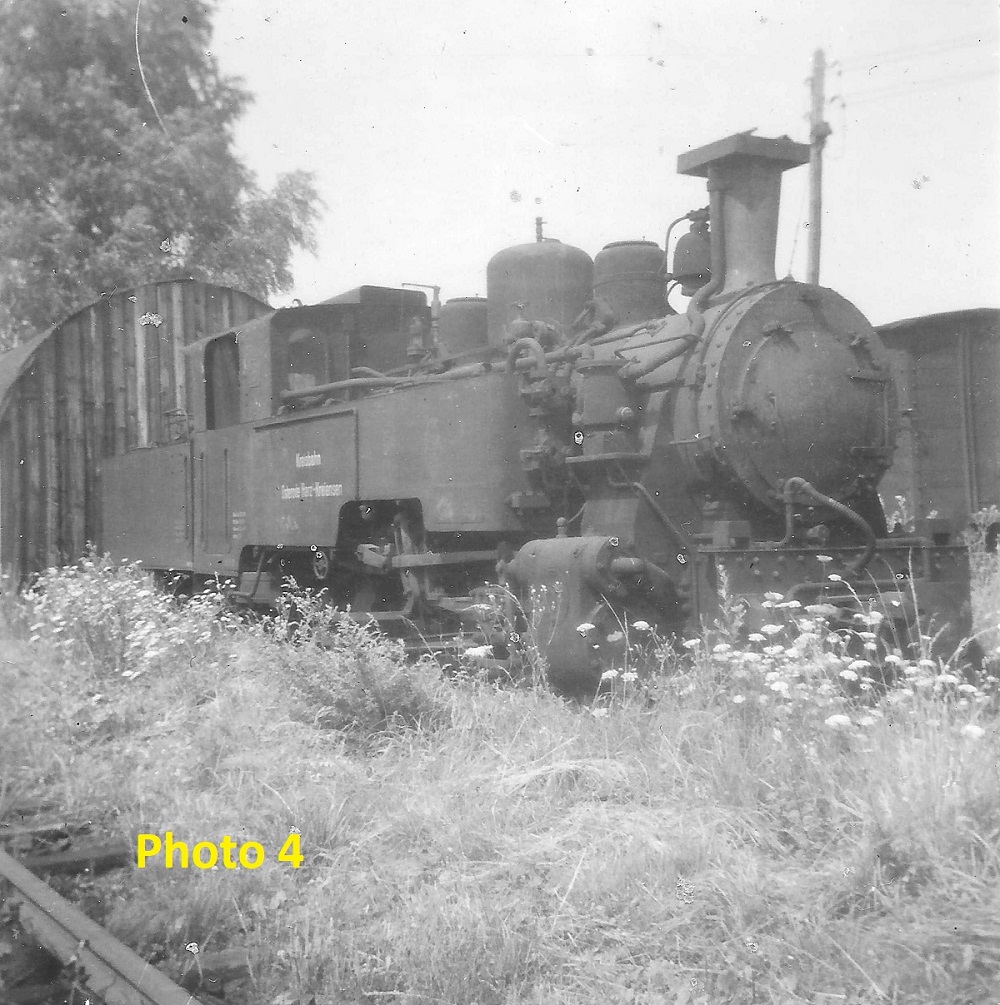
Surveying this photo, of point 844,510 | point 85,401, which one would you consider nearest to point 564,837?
point 844,510

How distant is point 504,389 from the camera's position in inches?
Answer: 250

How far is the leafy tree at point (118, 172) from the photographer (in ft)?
37.4

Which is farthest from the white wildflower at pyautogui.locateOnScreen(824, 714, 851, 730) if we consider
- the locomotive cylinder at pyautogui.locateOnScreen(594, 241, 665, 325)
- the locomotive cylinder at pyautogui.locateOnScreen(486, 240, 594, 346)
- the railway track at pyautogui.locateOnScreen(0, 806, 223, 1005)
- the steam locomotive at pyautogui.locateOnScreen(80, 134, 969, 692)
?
the locomotive cylinder at pyautogui.locateOnScreen(486, 240, 594, 346)

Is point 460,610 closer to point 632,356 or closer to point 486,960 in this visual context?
point 632,356

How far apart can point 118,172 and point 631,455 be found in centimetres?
1052

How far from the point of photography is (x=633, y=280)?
687 cm

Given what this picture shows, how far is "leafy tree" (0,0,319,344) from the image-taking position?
1141 cm

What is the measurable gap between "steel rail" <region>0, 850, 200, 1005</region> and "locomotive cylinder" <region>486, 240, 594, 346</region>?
15.2 ft

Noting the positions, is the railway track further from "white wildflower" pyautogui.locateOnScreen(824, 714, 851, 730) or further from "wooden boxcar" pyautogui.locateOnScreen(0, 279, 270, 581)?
"wooden boxcar" pyautogui.locateOnScreen(0, 279, 270, 581)

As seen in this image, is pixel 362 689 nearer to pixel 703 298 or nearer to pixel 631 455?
pixel 631 455

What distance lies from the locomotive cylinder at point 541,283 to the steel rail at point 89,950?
4620 millimetres

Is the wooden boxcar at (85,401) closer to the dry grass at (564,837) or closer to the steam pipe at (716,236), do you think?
the steam pipe at (716,236)

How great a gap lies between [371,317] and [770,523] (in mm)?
4619

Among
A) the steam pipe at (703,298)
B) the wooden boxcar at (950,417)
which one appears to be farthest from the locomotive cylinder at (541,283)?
the wooden boxcar at (950,417)
